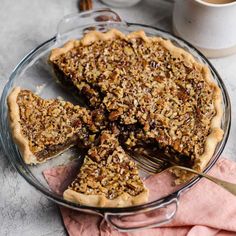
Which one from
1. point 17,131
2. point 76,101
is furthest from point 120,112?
point 17,131

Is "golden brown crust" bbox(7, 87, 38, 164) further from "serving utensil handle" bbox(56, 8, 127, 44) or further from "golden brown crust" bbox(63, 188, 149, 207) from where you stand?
"serving utensil handle" bbox(56, 8, 127, 44)

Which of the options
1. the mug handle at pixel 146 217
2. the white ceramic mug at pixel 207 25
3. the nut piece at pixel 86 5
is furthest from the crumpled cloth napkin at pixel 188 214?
the nut piece at pixel 86 5

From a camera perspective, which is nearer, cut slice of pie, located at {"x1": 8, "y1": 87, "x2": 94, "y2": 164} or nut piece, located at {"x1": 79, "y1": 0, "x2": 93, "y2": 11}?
cut slice of pie, located at {"x1": 8, "y1": 87, "x2": 94, "y2": 164}

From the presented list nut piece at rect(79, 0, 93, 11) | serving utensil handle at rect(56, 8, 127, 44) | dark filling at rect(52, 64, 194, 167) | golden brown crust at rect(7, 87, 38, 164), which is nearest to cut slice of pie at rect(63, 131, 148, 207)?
dark filling at rect(52, 64, 194, 167)

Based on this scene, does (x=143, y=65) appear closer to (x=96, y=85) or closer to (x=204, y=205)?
(x=96, y=85)

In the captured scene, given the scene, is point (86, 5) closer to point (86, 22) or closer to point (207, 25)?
point (86, 22)

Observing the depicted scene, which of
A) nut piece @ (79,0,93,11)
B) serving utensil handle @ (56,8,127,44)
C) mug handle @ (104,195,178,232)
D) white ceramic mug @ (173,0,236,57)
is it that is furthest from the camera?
nut piece @ (79,0,93,11)
